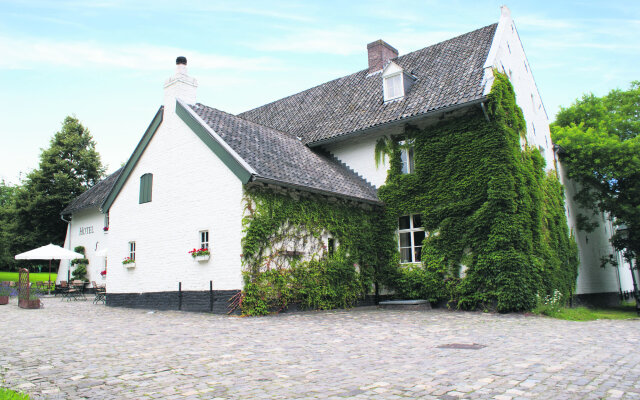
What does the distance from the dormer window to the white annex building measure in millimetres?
42

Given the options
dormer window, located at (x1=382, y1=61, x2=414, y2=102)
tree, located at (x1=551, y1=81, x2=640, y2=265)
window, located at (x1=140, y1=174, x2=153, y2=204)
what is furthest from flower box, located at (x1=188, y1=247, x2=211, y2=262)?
tree, located at (x1=551, y1=81, x2=640, y2=265)

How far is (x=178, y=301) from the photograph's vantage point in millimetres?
14539

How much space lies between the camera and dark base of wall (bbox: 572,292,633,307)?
65.2 feet

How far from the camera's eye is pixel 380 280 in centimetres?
1661

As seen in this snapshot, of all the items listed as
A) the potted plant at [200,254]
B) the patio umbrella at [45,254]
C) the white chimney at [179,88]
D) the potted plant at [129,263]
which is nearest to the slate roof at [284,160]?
the white chimney at [179,88]

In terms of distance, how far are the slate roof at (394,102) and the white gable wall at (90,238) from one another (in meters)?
12.7

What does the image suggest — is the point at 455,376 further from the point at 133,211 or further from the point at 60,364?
the point at 133,211

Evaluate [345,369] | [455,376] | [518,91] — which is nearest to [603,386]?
[455,376]

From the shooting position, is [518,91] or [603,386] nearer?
[603,386]

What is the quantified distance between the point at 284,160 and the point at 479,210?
6595 mm

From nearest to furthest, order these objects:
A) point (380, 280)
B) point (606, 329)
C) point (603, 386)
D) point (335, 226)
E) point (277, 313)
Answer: point (603, 386), point (606, 329), point (277, 313), point (335, 226), point (380, 280)

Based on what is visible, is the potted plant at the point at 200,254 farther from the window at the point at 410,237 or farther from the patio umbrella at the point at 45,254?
the patio umbrella at the point at 45,254

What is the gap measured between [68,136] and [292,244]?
32400 mm

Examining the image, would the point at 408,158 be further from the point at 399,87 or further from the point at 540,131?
the point at 540,131
